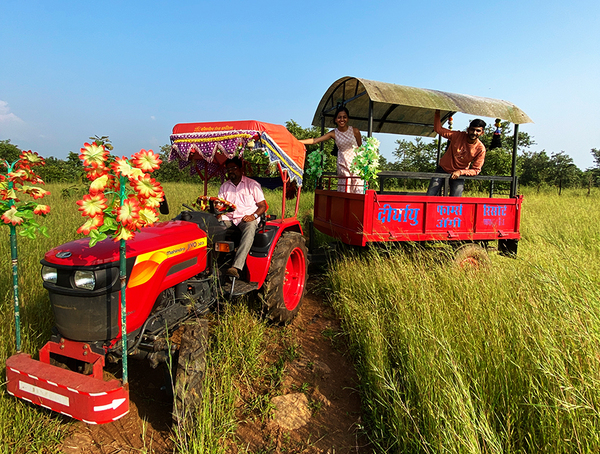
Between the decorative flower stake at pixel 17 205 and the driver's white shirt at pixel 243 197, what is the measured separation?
169cm

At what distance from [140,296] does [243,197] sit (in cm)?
174

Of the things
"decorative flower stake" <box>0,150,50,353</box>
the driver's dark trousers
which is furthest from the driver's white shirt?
"decorative flower stake" <box>0,150,50,353</box>

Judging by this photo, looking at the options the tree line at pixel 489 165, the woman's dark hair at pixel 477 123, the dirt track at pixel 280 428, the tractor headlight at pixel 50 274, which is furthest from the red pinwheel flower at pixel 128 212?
the tree line at pixel 489 165

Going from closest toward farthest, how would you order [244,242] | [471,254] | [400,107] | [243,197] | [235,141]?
[235,141], [244,242], [243,197], [471,254], [400,107]

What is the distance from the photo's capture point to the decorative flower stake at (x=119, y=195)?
6.01 ft

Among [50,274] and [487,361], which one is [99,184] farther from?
[487,361]

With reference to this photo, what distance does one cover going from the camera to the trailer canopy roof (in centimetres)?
461

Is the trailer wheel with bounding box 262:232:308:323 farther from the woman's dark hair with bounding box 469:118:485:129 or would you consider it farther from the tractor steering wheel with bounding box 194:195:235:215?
the woman's dark hair with bounding box 469:118:485:129

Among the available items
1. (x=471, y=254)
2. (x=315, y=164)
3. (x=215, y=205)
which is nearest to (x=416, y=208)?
(x=471, y=254)

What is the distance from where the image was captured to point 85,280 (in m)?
2.07

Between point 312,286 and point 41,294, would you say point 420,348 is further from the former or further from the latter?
point 41,294

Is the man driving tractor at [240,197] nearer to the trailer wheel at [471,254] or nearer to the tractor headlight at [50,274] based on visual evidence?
the tractor headlight at [50,274]

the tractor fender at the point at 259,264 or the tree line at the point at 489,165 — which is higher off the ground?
the tree line at the point at 489,165

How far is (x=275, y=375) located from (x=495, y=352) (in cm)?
159
